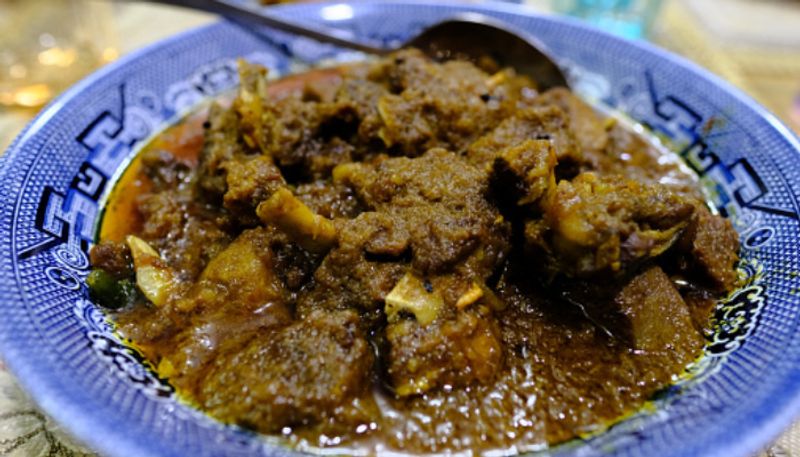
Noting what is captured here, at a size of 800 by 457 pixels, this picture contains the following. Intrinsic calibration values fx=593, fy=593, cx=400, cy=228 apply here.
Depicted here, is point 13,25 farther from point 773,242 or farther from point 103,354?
point 773,242

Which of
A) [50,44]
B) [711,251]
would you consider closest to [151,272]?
[711,251]

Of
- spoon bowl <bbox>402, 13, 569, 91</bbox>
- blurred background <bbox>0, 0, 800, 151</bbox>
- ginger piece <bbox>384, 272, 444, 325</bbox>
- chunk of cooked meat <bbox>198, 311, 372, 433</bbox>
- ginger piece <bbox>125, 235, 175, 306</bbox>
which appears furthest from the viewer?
blurred background <bbox>0, 0, 800, 151</bbox>

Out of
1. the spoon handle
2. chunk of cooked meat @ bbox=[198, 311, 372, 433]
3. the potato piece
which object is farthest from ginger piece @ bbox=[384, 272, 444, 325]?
the spoon handle

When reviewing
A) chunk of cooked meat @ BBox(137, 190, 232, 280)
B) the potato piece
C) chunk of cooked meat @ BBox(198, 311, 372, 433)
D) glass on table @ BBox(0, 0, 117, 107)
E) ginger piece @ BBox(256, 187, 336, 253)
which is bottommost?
glass on table @ BBox(0, 0, 117, 107)

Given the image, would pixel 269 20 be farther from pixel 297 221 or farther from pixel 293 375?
pixel 293 375

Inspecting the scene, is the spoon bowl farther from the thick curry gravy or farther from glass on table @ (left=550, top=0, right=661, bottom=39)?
glass on table @ (left=550, top=0, right=661, bottom=39)

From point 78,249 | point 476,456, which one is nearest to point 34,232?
point 78,249
